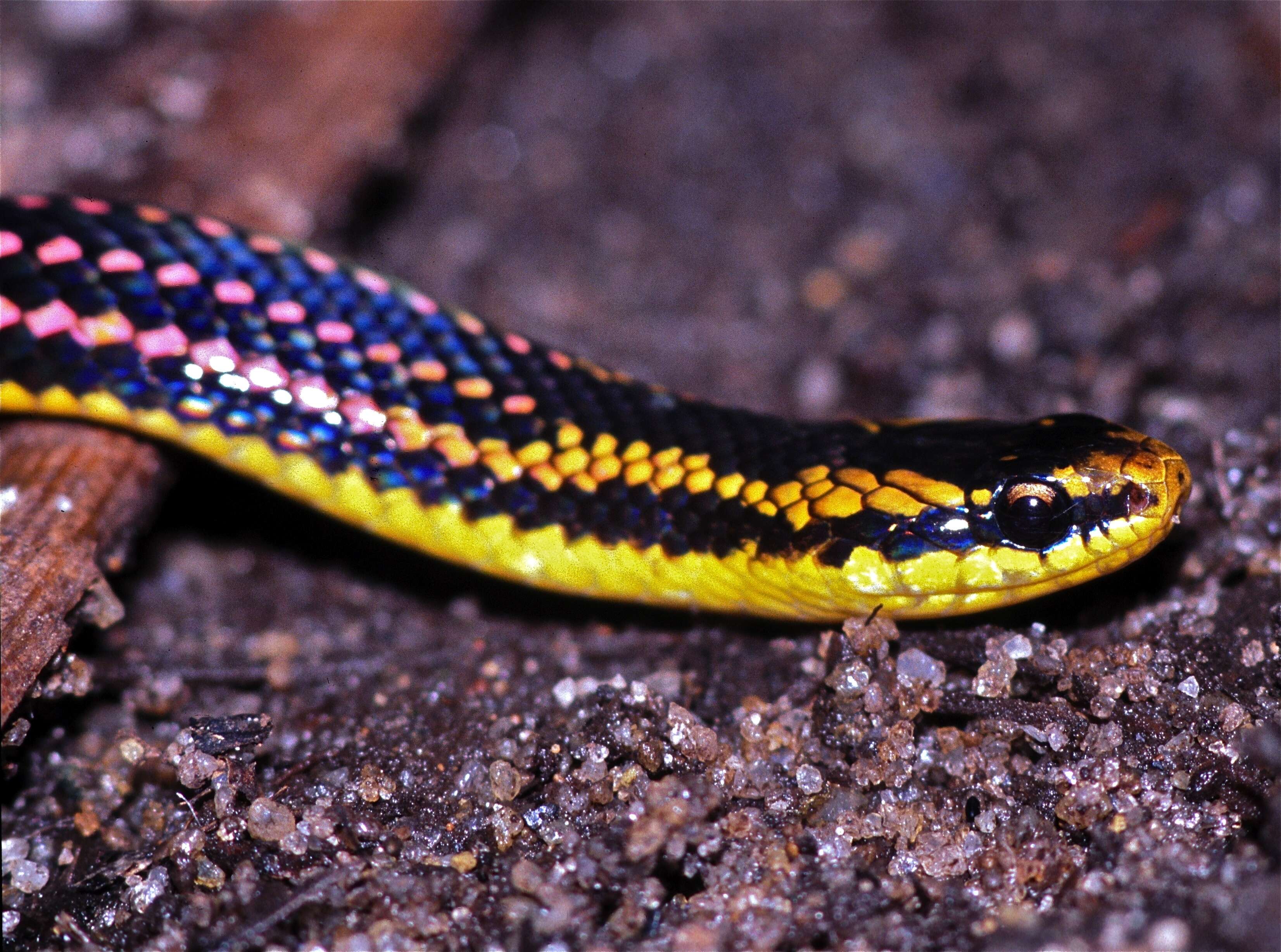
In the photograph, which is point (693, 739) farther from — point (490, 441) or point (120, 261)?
point (120, 261)

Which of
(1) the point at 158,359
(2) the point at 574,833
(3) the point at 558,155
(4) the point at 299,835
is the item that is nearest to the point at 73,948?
(4) the point at 299,835

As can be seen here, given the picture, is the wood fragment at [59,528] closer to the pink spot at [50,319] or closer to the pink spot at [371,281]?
the pink spot at [50,319]

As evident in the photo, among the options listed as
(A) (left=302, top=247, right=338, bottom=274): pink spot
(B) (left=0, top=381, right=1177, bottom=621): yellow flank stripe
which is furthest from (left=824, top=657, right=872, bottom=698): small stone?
(A) (left=302, top=247, right=338, bottom=274): pink spot

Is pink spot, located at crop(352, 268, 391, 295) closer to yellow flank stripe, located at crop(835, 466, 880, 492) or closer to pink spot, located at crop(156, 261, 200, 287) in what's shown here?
pink spot, located at crop(156, 261, 200, 287)

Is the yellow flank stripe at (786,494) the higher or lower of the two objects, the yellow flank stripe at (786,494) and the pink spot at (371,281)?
the higher

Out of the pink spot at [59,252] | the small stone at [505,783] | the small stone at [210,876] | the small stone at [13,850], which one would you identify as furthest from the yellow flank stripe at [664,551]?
the small stone at [13,850]

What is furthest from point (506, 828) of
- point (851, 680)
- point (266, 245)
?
point (266, 245)

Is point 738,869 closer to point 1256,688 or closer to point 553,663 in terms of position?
point 553,663
